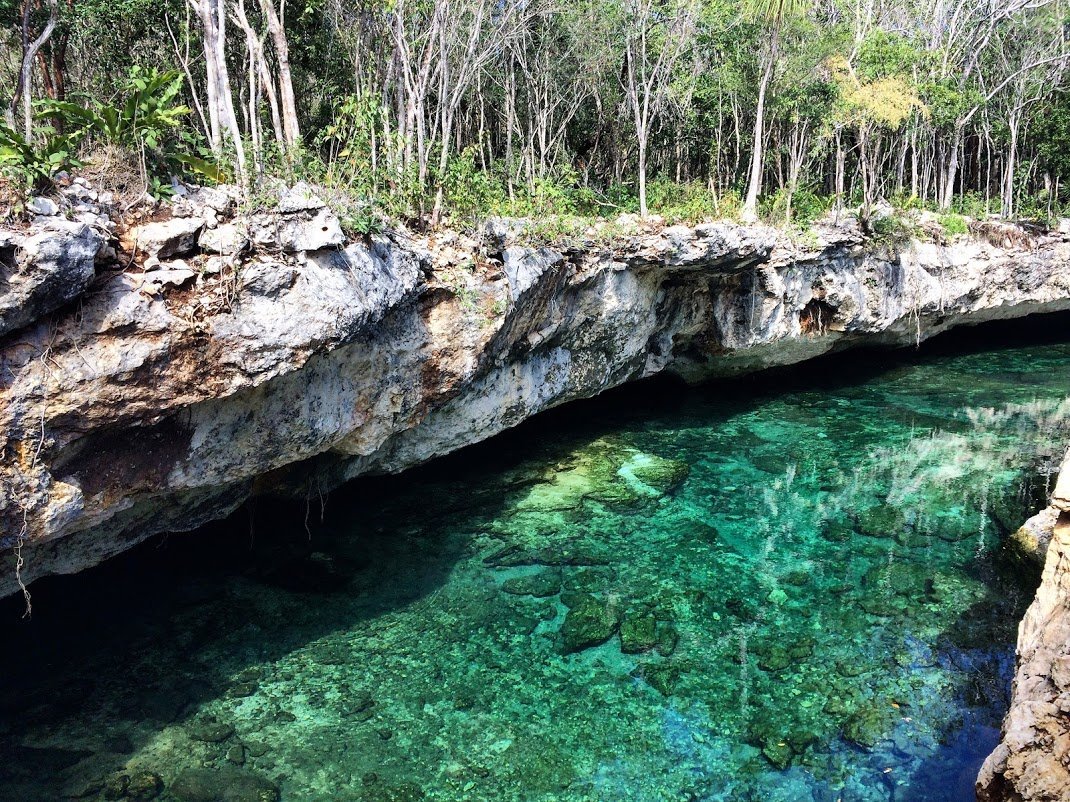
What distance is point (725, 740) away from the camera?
768 centimetres

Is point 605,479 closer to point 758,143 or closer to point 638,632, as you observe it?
point 638,632

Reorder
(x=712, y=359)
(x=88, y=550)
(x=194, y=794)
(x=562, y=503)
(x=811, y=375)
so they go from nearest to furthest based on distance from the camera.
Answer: (x=194, y=794), (x=88, y=550), (x=562, y=503), (x=712, y=359), (x=811, y=375)

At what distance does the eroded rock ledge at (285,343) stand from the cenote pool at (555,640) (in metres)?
1.24

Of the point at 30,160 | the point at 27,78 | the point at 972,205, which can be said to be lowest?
the point at 972,205

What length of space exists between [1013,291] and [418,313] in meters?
21.6

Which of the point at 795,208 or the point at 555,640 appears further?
the point at 795,208

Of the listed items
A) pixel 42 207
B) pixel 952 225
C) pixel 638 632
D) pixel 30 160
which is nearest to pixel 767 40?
pixel 952 225

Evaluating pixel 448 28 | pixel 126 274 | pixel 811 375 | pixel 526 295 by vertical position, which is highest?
pixel 448 28

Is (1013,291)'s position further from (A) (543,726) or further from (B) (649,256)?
(A) (543,726)

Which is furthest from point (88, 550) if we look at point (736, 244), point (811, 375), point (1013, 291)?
point (1013, 291)

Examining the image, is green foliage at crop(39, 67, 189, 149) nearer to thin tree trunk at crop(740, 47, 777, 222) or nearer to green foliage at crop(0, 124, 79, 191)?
green foliage at crop(0, 124, 79, 191)

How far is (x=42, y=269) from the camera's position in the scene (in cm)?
636

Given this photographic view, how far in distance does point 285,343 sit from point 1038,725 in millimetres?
8029

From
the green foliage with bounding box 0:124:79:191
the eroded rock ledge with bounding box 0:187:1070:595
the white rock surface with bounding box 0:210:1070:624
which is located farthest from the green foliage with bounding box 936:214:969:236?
the green foliage with bounding box 0:124:79:191
